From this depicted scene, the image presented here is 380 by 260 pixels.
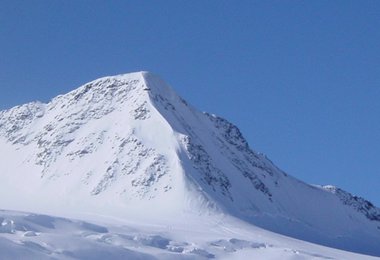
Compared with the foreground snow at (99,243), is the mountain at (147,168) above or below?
above

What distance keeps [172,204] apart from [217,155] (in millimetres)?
22545

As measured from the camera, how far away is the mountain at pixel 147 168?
9450cm

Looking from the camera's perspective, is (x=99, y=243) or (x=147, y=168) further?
(x=147, y=168)

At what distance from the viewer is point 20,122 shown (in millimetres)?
124625

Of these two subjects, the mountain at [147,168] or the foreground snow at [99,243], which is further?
the mountain at [147,168]

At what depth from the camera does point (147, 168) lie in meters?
98.4

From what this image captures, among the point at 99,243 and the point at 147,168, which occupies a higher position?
the point at 147,168

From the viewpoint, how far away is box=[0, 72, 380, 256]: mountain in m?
94.5

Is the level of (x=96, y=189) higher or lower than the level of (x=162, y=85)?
lower

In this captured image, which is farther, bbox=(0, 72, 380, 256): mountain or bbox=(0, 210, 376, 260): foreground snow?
bbox=(0, 72, 380, 256): mountain

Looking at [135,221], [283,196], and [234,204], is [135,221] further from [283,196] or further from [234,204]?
[283,196]

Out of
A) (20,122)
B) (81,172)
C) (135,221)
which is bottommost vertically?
(135,221)

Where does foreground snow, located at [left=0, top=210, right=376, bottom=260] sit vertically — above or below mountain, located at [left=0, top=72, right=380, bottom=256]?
below

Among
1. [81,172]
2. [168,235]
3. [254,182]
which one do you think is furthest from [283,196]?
[168,235]
